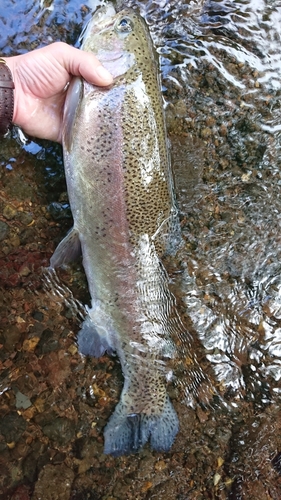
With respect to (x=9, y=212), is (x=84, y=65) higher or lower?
higher

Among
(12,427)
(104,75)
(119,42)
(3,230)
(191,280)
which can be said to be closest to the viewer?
A: (104,75)

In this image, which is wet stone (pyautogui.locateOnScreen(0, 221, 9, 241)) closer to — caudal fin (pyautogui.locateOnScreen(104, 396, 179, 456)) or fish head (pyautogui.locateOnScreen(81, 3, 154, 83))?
fish head (pyautogui.locateOnScreen(81, 3, 154, 83))

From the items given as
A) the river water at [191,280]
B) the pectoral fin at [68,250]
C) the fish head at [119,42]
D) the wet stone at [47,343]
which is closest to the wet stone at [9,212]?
the river water at [191,280]

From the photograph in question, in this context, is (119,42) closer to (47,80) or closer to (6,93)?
(47,80)

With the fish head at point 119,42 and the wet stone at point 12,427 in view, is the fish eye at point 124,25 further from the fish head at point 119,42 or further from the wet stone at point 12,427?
the wet stone at point 12,427

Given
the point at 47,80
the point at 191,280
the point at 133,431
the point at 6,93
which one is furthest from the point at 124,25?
the point at 133,431

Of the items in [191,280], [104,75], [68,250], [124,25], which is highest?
[124,25]
